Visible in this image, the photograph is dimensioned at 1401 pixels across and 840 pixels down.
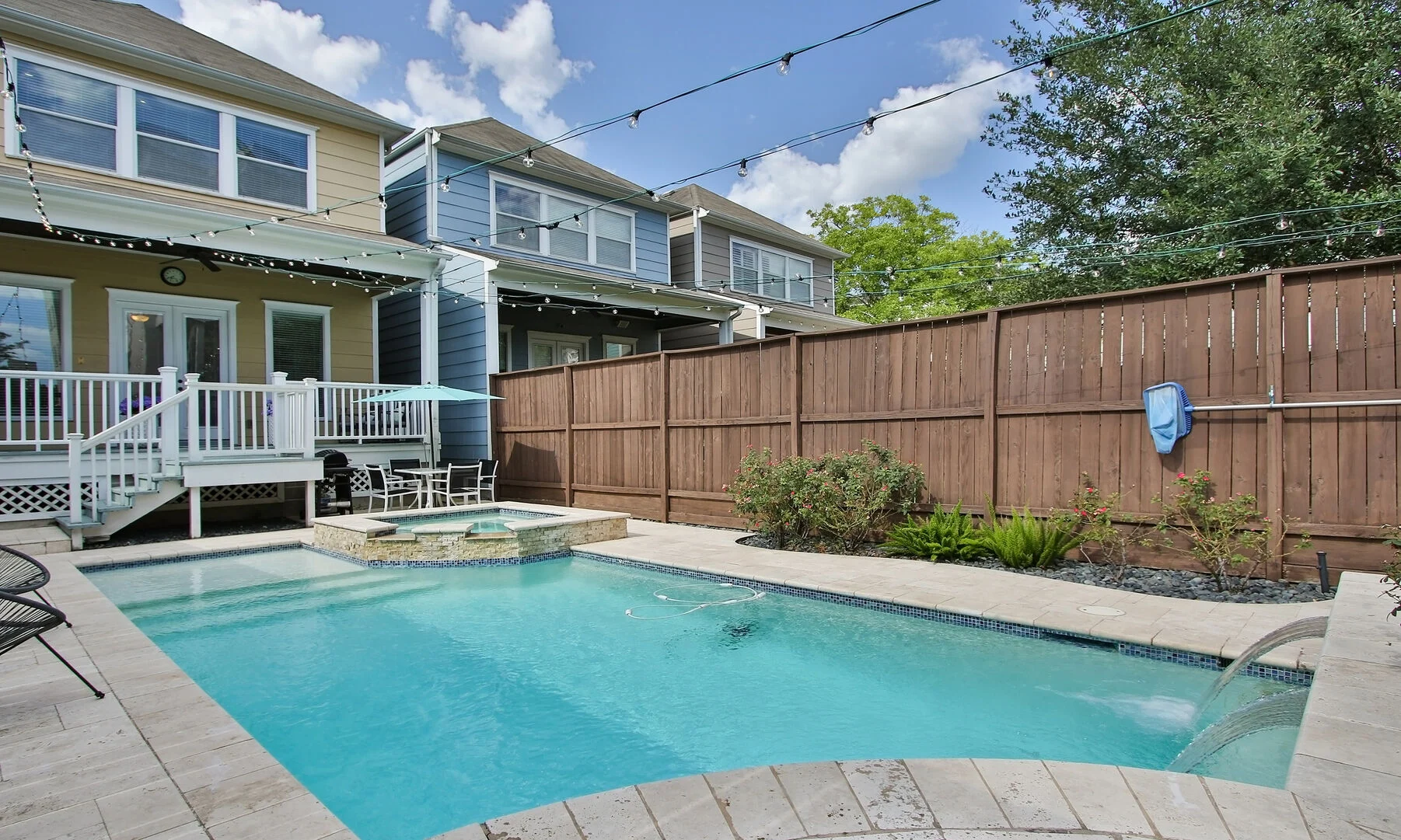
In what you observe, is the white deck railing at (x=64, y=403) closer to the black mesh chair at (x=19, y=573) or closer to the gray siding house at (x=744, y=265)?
the black mesh chair at (x=19, y=573)

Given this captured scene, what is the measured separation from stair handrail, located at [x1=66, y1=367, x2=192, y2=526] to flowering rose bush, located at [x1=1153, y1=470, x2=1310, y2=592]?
33.5ft

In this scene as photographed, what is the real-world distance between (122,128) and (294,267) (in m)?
2.59

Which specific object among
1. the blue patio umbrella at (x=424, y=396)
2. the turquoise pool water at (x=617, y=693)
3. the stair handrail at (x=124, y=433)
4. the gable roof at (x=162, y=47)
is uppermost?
the gable roof at (x=162, y=47)

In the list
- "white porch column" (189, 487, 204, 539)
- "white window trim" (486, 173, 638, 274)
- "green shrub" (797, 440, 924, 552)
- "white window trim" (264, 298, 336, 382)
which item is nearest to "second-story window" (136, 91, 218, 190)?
"white window trim" (264, 298, 336, 382)

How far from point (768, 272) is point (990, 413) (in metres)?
13.1

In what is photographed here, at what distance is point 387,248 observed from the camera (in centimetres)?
1080

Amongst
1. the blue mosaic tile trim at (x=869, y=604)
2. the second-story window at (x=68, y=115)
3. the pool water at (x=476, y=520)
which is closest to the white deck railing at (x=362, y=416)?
the pool water at (x=476, y=520)

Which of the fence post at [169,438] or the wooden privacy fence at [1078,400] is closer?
the wooden privacy fence at [1078,400]

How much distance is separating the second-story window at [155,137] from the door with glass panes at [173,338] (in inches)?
68.0

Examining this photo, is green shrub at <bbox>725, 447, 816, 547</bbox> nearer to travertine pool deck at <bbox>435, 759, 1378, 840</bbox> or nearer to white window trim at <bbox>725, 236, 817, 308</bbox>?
travertine pool deck at <bbox>435, 759, 1378, 840</bbox>

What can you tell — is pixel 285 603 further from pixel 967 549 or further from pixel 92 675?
pixel 967 549

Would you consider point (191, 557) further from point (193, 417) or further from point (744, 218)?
point (744, 218)

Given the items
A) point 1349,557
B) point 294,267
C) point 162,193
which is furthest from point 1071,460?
point 162,193

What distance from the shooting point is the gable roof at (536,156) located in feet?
43.8
